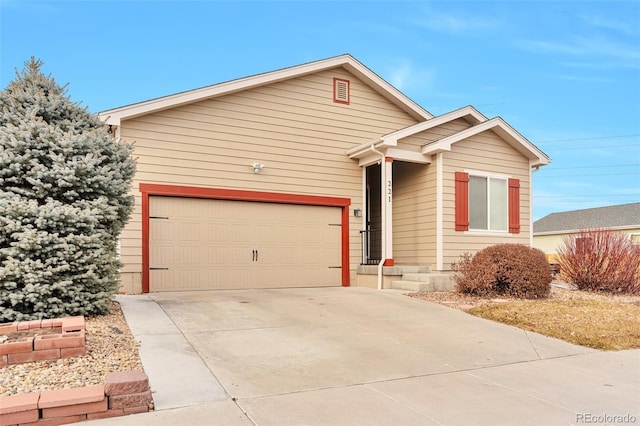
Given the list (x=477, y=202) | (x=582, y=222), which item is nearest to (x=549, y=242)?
(x=582, y=222)

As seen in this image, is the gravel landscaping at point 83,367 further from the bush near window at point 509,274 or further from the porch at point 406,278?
the bush near window at point 509,274

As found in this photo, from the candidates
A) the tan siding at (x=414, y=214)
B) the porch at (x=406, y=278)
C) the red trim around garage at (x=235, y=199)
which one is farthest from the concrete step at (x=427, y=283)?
the red trim around garage at (x=235, y=199)

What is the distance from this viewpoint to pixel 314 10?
1134 cm

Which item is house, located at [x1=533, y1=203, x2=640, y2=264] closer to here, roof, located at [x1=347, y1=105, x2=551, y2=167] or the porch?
roof, located at [x1=347, y1=105, x2=551, y2=167]

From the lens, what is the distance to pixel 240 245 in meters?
10.6

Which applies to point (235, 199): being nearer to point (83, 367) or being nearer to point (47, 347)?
point (47, 347)

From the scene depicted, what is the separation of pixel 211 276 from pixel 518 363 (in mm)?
6753

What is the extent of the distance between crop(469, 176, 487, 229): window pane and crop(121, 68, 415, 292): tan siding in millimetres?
2628

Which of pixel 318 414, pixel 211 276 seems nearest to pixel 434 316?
pixel 318 414

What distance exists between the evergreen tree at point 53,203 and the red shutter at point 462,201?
7808mm

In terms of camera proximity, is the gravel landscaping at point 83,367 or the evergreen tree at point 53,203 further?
the evergreen tree at point 53,203

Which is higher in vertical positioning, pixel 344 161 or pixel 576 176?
pixel 576 176

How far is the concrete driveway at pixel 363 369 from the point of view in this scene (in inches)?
146

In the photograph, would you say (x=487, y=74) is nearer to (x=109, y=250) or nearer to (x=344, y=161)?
(x=344, y=161)
